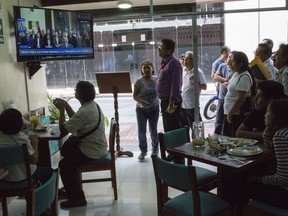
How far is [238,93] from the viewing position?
3252 millimetres

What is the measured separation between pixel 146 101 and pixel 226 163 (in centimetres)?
219

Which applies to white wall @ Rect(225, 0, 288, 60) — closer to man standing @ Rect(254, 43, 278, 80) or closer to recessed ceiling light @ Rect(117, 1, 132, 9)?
man standing @ Rect(254, 43, 278, 80)

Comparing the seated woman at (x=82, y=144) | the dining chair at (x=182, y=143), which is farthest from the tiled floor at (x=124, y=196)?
the dining chair at (x=182, y=143)

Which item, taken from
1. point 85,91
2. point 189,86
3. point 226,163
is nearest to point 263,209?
point 226,163

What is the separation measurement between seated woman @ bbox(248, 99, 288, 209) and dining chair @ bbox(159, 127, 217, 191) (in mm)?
431

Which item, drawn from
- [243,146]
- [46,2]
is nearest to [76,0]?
[46,2]

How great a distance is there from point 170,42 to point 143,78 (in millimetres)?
650

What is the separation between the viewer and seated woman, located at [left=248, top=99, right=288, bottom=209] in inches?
73.7

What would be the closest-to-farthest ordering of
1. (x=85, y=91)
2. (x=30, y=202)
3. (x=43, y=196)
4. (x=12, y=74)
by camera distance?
1. (x=30, y=202)
2. (x=43, y=196)
3. (x=85, y=91)
4. (x=12, y=74)

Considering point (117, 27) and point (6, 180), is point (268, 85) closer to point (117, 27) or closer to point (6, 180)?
point (6, 180)

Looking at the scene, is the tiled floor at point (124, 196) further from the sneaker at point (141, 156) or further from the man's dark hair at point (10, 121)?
the man's dark hair at point (10, 121)

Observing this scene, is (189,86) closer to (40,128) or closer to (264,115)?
(264,115)

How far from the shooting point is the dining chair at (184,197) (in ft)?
5.85

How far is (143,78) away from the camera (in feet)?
13.7
